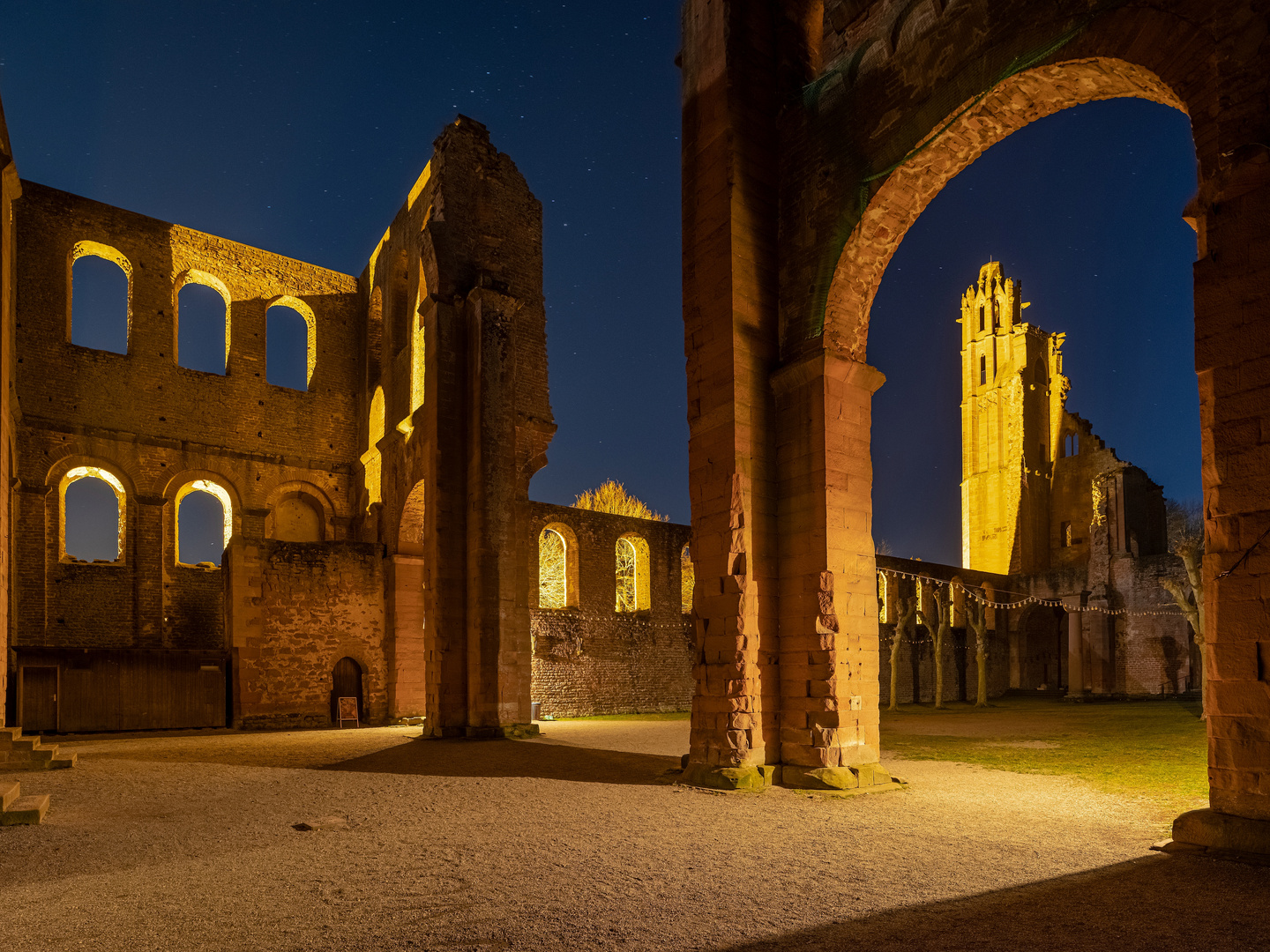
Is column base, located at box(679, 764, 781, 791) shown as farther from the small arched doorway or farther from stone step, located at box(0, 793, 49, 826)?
the small arched doorway

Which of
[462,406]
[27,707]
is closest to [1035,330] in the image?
[462,406]

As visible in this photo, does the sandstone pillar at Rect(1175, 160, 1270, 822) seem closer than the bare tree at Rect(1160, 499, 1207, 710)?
Yes

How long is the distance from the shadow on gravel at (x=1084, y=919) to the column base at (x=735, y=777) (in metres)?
3.61

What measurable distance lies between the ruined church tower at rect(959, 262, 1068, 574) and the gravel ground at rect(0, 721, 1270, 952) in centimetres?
3242

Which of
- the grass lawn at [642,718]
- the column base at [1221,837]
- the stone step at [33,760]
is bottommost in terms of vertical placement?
the grass lawn at [642,718]

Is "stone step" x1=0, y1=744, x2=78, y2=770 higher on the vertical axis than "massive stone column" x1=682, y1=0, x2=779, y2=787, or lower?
lower

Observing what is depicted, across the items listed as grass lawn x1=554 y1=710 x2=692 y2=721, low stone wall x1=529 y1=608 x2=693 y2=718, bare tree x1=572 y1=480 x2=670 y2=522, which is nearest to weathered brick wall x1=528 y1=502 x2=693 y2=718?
low stone wall x1=529 y1=608 x2=693 y2=718

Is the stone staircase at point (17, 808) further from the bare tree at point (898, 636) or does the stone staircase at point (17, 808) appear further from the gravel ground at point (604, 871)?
the bare tree at point (898, 636)

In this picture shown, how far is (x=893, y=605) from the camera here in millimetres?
28750

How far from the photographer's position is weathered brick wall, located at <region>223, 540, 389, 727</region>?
54.7 feet

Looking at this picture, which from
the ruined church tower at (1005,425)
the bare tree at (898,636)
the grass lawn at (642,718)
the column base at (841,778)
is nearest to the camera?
the column base at (841,778)

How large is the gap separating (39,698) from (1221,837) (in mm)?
17079

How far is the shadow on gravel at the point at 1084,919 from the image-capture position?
354 centimetres

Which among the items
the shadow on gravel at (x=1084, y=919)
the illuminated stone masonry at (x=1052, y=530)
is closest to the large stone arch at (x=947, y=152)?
the shadow on gravel at (x=1084, y=919)
